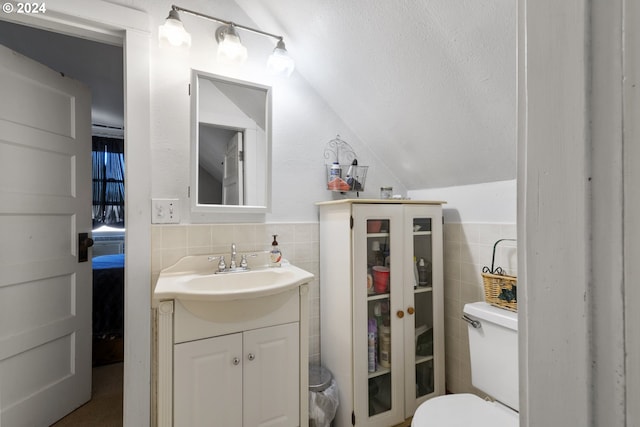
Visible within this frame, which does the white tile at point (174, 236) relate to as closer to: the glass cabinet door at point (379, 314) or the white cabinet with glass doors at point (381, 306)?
the white cabinet with glass doors at point (381, 306)

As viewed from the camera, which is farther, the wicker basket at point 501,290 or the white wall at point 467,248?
the white wall at point 467,248

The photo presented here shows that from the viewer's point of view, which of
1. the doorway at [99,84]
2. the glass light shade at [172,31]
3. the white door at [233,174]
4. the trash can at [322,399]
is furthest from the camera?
the doorway at [99,84]

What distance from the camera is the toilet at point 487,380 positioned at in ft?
3.77

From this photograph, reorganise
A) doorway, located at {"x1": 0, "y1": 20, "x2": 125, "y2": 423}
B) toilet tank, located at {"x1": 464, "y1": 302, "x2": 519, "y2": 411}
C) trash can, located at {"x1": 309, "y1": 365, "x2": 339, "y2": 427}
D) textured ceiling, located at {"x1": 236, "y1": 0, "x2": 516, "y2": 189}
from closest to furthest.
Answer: textured ceiling, located at {"x1": 236, "y1": 0, "x2": 516, "y2": 189} → toilet tank, located at {"x1": 464, "y1": 302, "x2": 519, "y2": 411} → trash can, located at {"x1": 309, "y1": 365, "x2": 339, "y2": 427} → doorway, located at {"x1": 0, "y1": 20, "x2": 125, "y2": 423}

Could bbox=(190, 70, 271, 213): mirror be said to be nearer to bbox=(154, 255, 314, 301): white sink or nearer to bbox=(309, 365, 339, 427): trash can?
Result: bbox=(154, 255, 314, 301): white sink

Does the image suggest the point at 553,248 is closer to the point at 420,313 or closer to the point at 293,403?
the point at 293,403

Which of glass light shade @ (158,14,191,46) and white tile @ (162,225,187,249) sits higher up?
glass light shade @ (158,14,191,46)

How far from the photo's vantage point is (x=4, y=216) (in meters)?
1.38

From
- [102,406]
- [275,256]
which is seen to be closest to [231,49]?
[275,256]

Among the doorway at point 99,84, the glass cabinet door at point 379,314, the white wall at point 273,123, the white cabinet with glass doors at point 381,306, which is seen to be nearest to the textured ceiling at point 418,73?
the white wall at point 273,123

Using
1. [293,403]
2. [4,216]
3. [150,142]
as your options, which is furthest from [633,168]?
[4,216]

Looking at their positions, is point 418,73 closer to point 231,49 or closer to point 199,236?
point 231,49

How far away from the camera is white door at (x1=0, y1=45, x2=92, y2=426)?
1.39 meters

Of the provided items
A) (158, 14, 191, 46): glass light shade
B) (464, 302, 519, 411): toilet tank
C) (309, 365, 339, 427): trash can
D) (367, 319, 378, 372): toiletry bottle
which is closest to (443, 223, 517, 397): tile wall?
(464, 302, 519, 411): toilet tank
